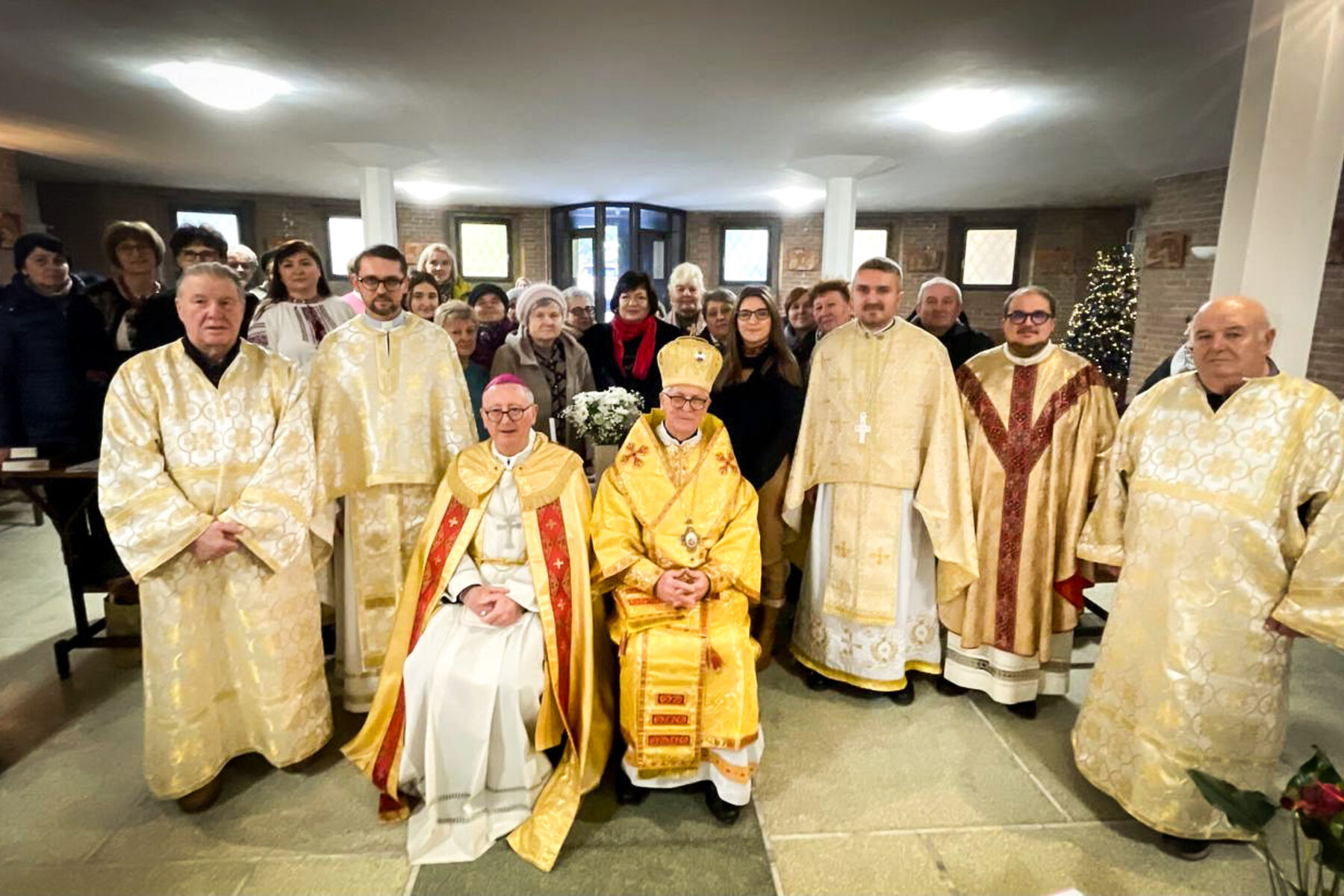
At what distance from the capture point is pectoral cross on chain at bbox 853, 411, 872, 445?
12.2 ft

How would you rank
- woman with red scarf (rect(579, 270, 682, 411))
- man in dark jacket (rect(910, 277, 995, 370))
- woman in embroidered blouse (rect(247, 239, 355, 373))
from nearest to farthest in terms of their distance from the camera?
woman in embroidered blouse (rect(247, 239, 355, 373)) < man in dark jacket (rect(910, 277, 995, 370)) < woman with red scarf (rect(579, 270, 682, 411))

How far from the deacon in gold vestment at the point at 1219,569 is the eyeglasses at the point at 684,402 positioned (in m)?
1.72

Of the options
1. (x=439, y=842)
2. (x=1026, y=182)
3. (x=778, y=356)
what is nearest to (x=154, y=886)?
(x=439, y=842)

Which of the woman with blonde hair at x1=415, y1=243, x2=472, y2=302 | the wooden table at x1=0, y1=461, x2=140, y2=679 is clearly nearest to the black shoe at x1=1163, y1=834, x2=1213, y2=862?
the wooden table at x1=0, y1=461, x2=140, y2=679

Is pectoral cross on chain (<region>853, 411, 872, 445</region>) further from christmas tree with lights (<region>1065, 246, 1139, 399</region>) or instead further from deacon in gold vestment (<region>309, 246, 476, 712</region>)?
christmas tree with lights (<region>1065, 246, 1139, 399</region>)

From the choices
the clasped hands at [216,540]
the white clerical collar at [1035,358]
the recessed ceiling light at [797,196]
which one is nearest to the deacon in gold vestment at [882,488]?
the white clerical collar at [1035,358]

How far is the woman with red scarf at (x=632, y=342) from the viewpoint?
4.71 meters

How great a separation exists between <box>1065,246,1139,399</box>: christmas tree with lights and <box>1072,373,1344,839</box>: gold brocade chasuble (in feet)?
31.8

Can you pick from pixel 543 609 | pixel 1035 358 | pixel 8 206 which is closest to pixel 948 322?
pixel 1035 358

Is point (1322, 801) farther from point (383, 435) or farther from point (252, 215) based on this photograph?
point (252, 215)

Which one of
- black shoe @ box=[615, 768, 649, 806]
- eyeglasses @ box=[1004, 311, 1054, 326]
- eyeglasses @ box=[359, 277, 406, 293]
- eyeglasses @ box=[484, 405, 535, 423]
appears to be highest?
eyeglasses @ box=[359, 277, 406, 293]

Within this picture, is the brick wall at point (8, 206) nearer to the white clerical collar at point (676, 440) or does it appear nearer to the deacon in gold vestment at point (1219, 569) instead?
the white clerical collar at point (676, 440)

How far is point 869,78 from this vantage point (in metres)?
5.99

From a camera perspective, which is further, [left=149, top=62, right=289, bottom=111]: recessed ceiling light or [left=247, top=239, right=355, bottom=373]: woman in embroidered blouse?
[left=149, top=62, right=289, bottom=111]: recessed ceiling light
